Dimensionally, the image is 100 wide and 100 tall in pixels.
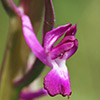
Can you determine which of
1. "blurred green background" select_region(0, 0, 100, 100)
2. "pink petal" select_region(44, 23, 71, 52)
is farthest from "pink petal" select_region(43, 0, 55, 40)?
"blurred green background" select_region(0, 0, 100, 100)

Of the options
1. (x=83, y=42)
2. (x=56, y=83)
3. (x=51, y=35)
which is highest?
(x=51, y=35)

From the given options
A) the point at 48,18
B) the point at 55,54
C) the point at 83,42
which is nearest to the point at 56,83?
the point at 55,54

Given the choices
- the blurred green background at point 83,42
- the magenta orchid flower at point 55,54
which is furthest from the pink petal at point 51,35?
the blurred green background at point 83,42

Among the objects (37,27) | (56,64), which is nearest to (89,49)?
(37,27)

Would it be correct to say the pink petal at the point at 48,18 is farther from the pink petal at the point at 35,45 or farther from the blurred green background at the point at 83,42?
the blurred green background at the point at 83,42

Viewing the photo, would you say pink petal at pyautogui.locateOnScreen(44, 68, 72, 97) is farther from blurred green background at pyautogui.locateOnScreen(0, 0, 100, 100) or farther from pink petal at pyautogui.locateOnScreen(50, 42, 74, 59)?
blurred green background at pyautogui.locateOnScreen(0, 0, 100, 100)

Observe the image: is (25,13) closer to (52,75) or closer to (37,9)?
(37,9)

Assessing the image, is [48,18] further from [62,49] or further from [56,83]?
[56,83]
